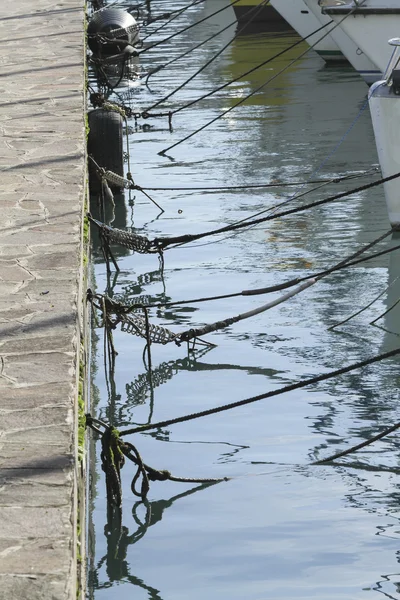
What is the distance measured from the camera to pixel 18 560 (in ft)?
10.6

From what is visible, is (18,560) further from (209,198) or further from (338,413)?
(209,198)

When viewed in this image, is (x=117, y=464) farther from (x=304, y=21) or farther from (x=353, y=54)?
(x=304, y=21)

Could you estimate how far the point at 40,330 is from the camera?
4984 mm

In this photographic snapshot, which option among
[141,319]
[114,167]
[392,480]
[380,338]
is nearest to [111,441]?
[392,480]

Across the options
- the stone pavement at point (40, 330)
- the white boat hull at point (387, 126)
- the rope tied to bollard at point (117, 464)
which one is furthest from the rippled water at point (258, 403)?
the stone pavement at point (40, 330)

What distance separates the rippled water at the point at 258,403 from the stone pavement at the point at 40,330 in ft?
3.05

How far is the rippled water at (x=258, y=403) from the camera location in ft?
16.5

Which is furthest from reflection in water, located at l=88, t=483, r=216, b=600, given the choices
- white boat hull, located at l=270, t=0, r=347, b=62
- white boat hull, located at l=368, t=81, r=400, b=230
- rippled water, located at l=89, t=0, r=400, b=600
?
white boat hull, located at l=270, t=0, r=347, b=62

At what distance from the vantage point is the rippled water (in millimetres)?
5020

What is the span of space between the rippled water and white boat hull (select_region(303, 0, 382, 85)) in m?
3.75

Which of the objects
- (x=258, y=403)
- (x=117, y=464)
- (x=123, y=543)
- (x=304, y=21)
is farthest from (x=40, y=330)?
(x=304, y=21)

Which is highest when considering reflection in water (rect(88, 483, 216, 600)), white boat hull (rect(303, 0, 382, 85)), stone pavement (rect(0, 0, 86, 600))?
white boat hull (rect(303, 0, 382, 85))

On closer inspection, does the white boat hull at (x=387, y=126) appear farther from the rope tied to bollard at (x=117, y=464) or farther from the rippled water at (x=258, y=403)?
the rope tied to bollard at (x=117, y=464)

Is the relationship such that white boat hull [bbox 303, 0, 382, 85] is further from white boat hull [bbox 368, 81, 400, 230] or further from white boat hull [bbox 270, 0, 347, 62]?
white boat hull [bbox 368, 81, 400, 230]
